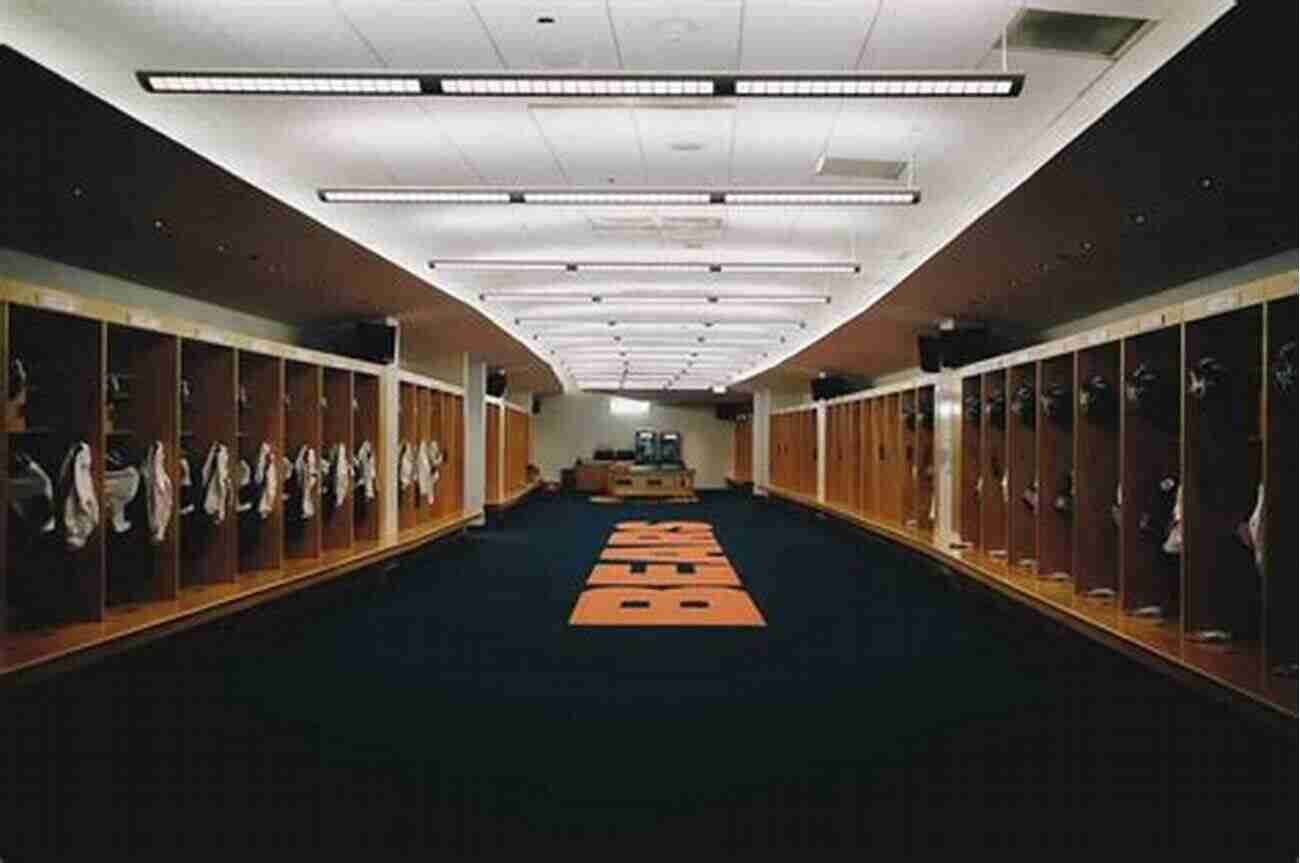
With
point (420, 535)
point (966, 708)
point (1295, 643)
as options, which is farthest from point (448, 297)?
point (1295, 643)

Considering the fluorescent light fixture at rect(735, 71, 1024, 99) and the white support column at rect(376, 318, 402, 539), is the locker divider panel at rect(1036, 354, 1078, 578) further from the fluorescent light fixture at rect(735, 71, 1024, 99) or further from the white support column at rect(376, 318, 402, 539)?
the white support column at rect(376, 318, 402, 539)

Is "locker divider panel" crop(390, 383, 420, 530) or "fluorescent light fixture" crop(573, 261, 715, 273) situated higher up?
"fluorescent light fixture" crop(573, 261, 715, 273)

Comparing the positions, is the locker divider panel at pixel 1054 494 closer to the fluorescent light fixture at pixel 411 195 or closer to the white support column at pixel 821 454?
the fluorescent light fixture at pixel 411 195

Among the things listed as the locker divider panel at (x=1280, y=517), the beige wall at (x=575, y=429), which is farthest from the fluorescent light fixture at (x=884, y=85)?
the beige wall at (x=575, y=429)

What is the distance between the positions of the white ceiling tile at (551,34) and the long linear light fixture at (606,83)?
319mm

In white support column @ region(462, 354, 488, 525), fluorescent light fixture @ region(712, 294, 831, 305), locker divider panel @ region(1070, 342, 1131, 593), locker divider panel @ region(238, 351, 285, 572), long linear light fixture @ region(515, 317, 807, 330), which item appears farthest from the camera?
white support column @ region(462, 354, 488, 525)

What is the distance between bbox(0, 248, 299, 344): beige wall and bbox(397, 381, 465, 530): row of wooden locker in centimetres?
135

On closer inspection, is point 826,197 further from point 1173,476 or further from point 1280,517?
point 1280,517

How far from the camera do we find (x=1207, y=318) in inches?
183

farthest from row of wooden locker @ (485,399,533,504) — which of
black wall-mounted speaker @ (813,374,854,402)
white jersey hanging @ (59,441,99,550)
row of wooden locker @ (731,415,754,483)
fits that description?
white jersey hanging @ (59,441,99,550)

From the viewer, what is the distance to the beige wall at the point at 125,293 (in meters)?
6.61

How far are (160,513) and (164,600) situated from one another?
454 mm

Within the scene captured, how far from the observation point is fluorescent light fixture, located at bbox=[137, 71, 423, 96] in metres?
4.30

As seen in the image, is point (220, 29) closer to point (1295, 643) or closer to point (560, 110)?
point (560, 110)
